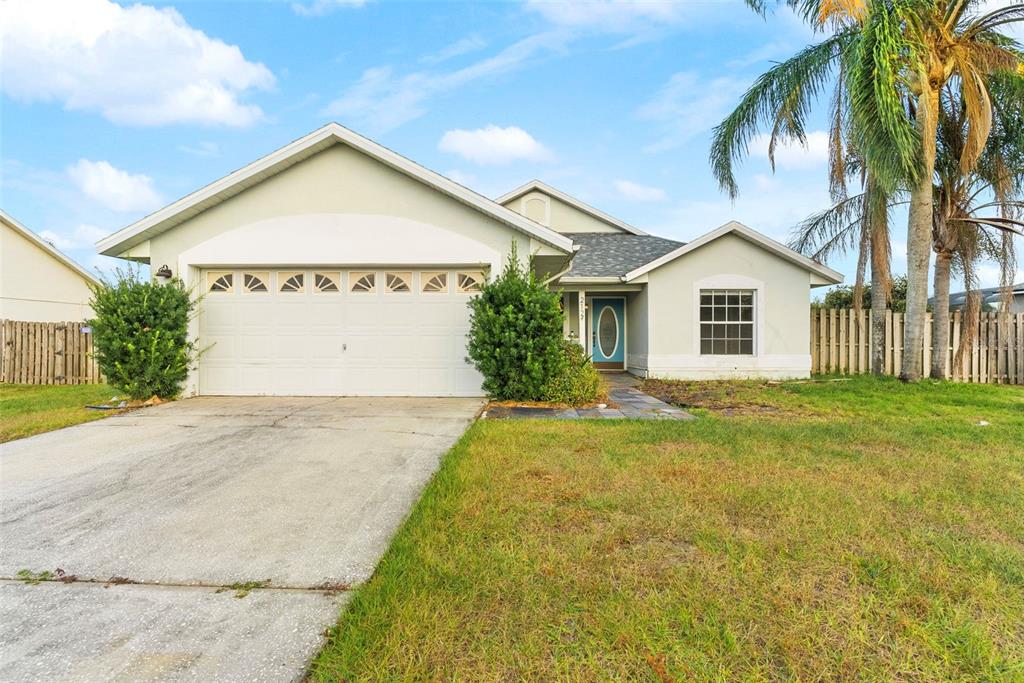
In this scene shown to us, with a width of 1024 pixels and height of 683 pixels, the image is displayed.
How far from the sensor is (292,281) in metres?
9.00

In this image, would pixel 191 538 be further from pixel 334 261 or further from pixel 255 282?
pixel 255 282

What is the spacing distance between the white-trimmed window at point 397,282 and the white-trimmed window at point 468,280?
0.91 meters

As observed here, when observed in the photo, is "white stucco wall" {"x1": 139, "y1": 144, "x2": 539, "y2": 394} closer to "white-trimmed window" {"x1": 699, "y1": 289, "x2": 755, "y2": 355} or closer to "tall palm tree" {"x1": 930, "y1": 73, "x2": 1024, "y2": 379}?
"white-trimmed window" {"x1": 699, "y1": 289, "x2": 755, "y2": 355}

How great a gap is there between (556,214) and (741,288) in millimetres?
7034

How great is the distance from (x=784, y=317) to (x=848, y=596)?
36.7 feet

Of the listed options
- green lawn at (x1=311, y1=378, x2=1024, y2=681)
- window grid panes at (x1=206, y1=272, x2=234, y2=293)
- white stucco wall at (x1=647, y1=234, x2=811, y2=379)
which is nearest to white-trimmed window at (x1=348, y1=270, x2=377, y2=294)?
window grid panes at (x1=206, y1=272, x2=234, y2=293)

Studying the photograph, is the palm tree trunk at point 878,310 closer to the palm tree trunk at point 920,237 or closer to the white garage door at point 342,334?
the palm tree trunk at point 920,237

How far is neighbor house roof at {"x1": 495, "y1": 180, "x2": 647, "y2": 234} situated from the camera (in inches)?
643

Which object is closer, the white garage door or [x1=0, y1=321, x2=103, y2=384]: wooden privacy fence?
the white garage door

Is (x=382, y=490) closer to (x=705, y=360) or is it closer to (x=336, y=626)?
(x=336, y=626)

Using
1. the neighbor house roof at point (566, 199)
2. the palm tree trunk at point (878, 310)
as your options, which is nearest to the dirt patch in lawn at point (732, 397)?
the palm tree trunk at point (878, 310)

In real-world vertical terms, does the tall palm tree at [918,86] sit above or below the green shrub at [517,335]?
above

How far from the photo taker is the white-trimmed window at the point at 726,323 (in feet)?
40.1

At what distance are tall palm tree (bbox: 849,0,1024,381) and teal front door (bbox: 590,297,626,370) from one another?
6.63 meters
